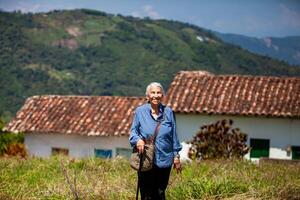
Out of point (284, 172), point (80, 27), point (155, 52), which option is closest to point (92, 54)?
point (155, 52)

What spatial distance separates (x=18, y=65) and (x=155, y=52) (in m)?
39.0

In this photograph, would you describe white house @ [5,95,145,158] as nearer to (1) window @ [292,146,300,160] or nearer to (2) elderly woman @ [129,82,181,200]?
(1) window @ [292,146,300,160]

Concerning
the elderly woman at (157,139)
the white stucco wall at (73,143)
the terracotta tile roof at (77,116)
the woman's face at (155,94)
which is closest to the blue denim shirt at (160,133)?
the elderly woman at (157,139)

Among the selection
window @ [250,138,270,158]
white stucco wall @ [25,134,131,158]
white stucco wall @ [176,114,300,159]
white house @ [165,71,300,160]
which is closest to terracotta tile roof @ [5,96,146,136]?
white stucco wall @ [25,134,131,158]

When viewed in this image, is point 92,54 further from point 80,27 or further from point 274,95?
point 274,95

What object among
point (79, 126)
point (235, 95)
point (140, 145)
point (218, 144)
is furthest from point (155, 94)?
point (79, 126)

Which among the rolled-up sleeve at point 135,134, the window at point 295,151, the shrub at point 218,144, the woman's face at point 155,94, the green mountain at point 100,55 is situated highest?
the green mountain at point 100,55

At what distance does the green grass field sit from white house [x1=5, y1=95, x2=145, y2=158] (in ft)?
52.5

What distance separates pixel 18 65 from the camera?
13112 centimetres

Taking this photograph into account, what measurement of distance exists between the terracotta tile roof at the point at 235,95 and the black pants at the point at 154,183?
63.8 ft

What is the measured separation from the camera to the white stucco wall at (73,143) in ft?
94.6

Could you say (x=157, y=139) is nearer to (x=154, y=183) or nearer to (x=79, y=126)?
(x=154, y=183)

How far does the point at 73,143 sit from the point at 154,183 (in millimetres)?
22757

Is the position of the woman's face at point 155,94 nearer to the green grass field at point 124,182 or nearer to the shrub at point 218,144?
the green grass field at point 124,182
